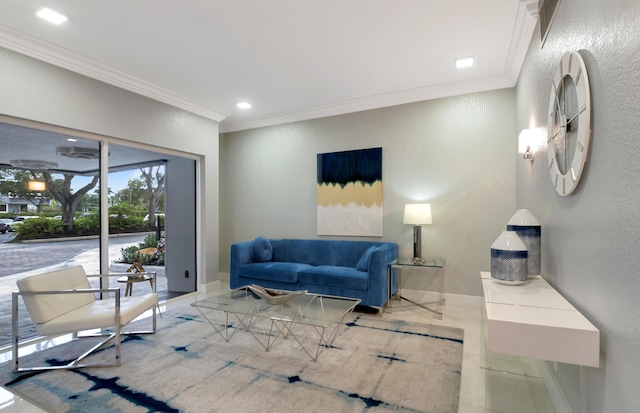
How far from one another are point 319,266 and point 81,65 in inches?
142

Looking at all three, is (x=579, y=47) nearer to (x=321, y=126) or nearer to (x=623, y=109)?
(x=623, y=109)

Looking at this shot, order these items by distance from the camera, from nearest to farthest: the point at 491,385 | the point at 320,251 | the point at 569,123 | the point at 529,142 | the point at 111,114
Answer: the point at 569,123 < the point at 491,385 < the point at 529,142 < the point at 111,114 < the point at 320,251

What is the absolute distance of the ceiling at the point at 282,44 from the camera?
260 centimetres

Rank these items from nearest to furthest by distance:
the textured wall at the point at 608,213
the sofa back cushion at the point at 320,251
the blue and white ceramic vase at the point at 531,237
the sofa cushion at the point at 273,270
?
1. the textured wall at the point at 608,213
2. the blue and white ceramic vase at the point at 531,237
3. the sofa cushion at the point at 273,270
4. the sofa back cushion at the point at 320,251

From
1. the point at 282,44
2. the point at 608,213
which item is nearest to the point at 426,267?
the point at 608,213

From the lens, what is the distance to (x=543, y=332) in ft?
4.47

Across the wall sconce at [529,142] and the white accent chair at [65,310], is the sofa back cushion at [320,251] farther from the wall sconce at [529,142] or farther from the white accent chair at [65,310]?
the white accent chair at [65,310]

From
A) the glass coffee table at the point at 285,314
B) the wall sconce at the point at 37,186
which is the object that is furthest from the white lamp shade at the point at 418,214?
the wall sconce at the point at 37,186

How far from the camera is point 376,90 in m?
4.30

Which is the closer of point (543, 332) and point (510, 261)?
point (543, 332)

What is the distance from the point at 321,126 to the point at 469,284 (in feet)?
10.2

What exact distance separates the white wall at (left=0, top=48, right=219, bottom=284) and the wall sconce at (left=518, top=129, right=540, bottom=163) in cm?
421

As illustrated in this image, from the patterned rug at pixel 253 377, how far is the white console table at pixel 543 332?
0.85 meters

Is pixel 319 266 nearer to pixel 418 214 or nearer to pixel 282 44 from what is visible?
pixel 418 214
